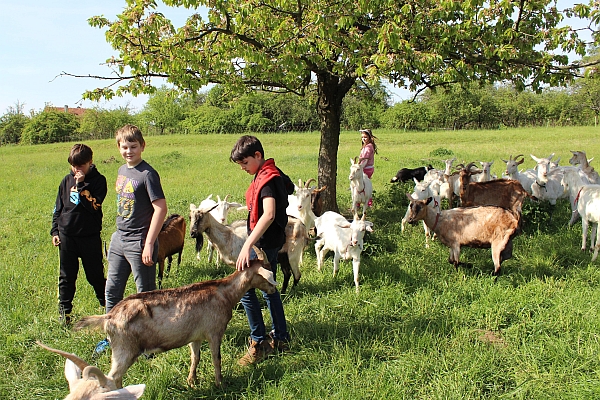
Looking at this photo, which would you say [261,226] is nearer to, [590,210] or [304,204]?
[304,204]

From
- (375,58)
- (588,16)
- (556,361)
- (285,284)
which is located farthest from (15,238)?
(588,16)

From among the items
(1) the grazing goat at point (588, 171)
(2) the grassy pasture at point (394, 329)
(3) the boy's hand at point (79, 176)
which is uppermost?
(3) the boy's hand at point (79, 176)

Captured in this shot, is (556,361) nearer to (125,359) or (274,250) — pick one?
(274,250)

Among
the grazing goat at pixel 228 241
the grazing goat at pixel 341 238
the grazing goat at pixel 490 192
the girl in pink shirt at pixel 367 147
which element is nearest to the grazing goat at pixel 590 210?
the grazing goat at pixel 490 192

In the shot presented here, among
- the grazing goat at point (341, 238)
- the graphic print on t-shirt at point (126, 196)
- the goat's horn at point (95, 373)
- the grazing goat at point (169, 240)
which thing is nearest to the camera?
the goat's horn at point (95, 373)

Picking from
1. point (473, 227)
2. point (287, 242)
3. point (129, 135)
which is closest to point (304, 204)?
point (287, 242)

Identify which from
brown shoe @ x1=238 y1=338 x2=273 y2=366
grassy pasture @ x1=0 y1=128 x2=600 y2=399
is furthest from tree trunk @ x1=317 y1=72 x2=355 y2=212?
brown shoe @ x1=238 y1=338 x2=273 y2=366

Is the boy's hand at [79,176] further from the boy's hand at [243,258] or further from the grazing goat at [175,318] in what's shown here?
the boy's hand at [243,258]

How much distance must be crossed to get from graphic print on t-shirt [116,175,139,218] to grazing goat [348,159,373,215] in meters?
5.44

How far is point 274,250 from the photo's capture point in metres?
3.95

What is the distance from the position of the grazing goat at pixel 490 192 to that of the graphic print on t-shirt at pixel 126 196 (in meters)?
6.12

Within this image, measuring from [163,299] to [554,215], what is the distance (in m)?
8.51

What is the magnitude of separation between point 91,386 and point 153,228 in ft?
4.94

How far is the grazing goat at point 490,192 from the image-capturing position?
7.89 metres
